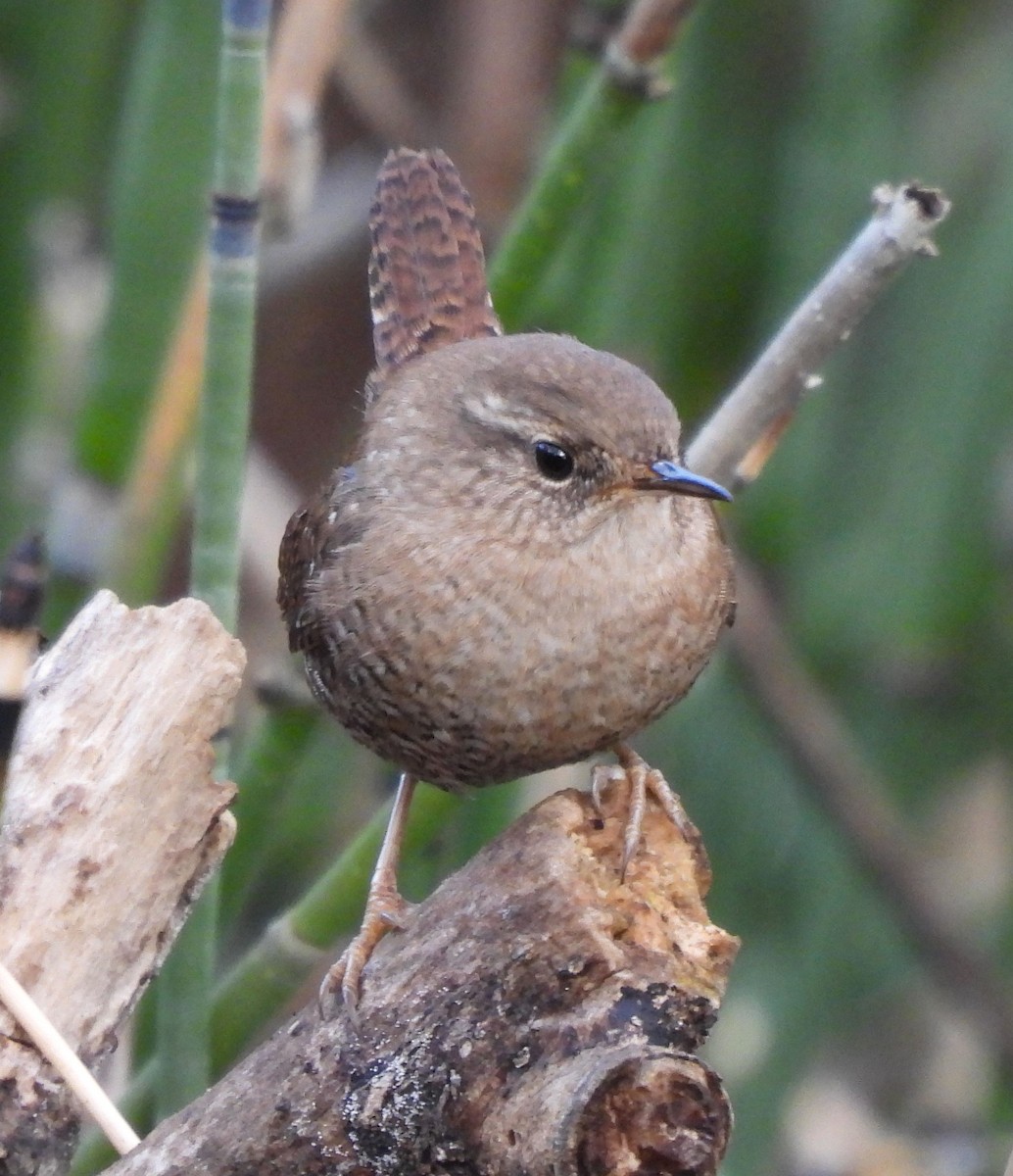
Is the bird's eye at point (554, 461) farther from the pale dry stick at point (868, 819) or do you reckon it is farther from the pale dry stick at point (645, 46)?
the pale dry stick at point (868, 819)

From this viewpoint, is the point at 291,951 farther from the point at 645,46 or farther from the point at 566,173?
the point at 645,46

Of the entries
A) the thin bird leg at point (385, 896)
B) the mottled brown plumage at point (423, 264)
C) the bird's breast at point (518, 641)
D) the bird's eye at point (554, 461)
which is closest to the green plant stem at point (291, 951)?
the thin bird leg at point (385, 896)

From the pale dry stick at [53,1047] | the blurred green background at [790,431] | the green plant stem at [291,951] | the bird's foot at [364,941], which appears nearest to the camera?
the pale dry stick at [53,1047]

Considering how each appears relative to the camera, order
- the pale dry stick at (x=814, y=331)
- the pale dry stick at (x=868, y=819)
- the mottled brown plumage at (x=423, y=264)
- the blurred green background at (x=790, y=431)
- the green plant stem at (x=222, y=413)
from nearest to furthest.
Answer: the green plant stem at (x=222, y=413), the pale dry stick at (x=814, y=331), the mottled brown plumage at (x=423, y=264), the blurred green background at (x=790, y=431), the pale dry stick at (x=868, y=819)

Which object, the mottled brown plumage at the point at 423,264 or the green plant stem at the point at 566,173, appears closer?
the green plant stem at the point at 566,173

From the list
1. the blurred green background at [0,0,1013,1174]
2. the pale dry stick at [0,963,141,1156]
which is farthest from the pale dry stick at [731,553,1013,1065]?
the pale dry stick at [0,963,141,1156]

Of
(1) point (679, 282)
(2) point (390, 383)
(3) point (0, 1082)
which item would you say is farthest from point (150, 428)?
(3) point (0, 1082)

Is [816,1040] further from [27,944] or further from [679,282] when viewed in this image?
[27,944]
